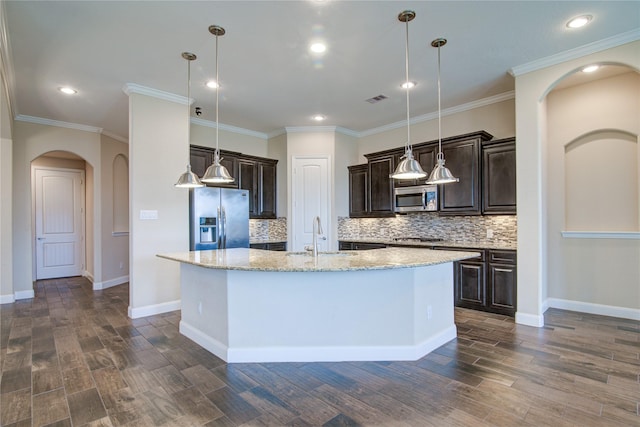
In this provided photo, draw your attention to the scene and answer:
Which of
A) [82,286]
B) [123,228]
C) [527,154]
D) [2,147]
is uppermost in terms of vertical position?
[2,147]


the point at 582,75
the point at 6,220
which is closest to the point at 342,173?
the point at 582,75

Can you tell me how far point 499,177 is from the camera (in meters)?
4.29

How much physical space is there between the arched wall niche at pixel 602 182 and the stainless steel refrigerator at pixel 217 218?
15.2 feet

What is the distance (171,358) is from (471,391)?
8.13ft

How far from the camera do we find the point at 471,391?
2307 mm

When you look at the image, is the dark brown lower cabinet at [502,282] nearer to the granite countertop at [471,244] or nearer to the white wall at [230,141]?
the granite countertop at [471,244]

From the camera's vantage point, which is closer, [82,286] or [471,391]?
[471,391]

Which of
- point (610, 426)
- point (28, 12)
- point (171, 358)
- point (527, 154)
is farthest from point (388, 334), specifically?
point (28, 12)

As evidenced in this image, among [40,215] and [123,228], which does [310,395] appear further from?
[40,215]

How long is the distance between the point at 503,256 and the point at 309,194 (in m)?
3.29

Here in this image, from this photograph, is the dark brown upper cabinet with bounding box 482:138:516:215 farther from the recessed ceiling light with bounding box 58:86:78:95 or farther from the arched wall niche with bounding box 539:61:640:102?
the recessed ceiling light with bounding box 58:86:78:95

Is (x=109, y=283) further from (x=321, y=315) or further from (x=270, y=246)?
(x=321, y=315)

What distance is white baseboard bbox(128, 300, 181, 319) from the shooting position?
414 cm

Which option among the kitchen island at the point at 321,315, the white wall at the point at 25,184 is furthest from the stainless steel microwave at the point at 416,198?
the white wall at the point at 25,184
